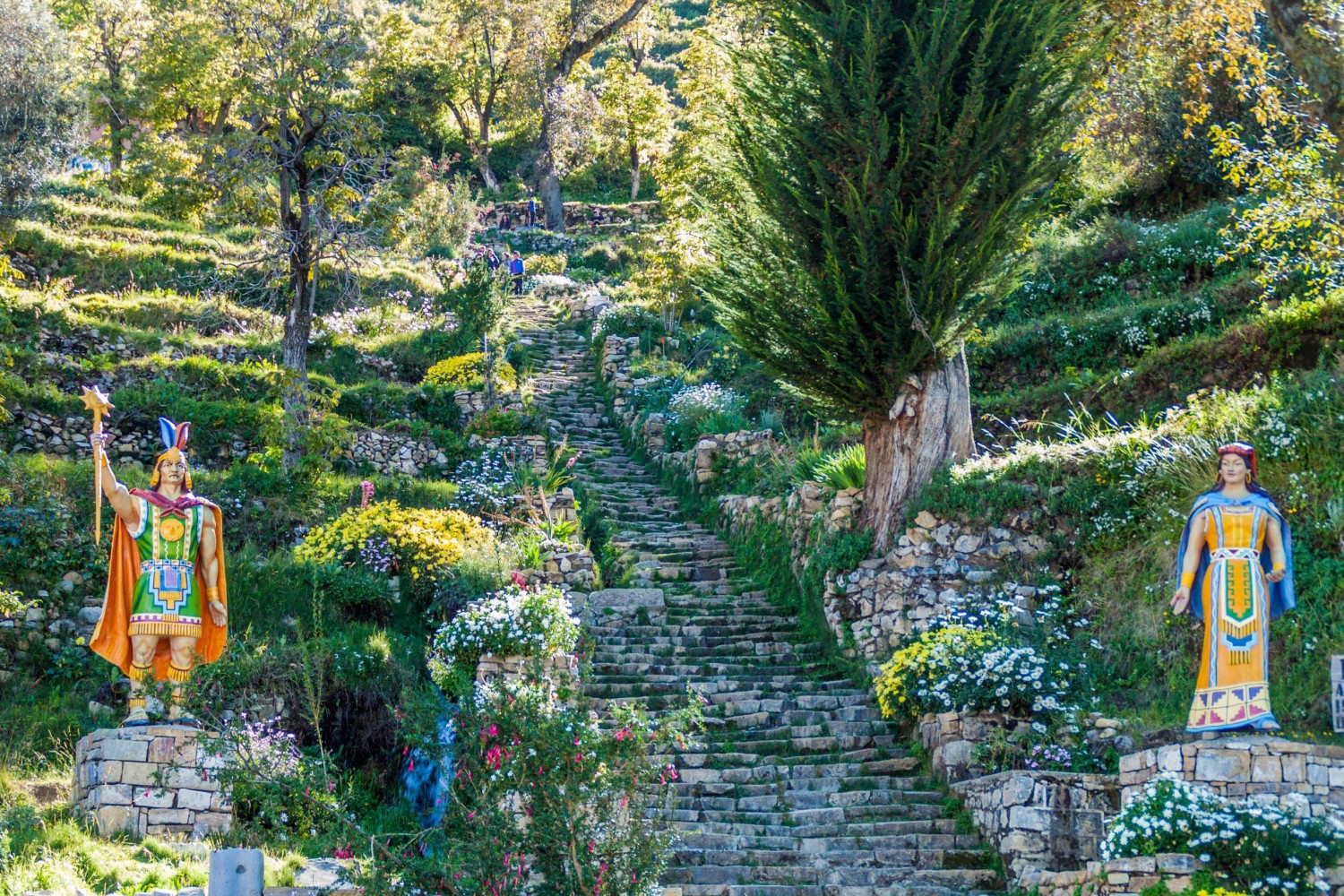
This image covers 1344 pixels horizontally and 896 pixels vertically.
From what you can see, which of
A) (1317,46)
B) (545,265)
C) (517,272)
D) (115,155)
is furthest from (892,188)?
(115,155)

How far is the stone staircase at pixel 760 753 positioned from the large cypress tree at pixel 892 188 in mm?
2106

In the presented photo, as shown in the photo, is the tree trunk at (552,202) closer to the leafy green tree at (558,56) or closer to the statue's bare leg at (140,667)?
the leafy green tree at (558,56)

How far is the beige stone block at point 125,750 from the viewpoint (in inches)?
370

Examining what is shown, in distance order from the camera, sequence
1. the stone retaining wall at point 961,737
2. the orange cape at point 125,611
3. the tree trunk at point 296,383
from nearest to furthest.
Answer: the orange cape at point 125,611, the stone retaining wall at point 961,737, the tree trunk at point 296,383

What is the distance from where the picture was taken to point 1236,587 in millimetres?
8859

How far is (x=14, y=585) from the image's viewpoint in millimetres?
12820

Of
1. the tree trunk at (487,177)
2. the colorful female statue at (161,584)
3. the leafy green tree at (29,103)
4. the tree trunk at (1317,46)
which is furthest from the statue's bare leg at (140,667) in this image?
the tree trunk at (487,177)

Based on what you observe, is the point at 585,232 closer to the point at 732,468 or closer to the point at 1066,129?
the point at 732,468

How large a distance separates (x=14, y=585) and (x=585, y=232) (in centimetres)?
2832

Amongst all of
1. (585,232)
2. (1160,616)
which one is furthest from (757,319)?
(585,232)

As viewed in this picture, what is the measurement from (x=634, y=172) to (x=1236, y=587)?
125 ft

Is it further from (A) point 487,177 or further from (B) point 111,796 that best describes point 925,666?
(A) point 487,177

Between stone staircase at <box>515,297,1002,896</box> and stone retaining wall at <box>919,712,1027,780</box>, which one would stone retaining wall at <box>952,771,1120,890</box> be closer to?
stone staircase at <box>515,297,1002,896</box>

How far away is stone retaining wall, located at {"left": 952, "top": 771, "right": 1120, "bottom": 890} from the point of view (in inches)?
361
